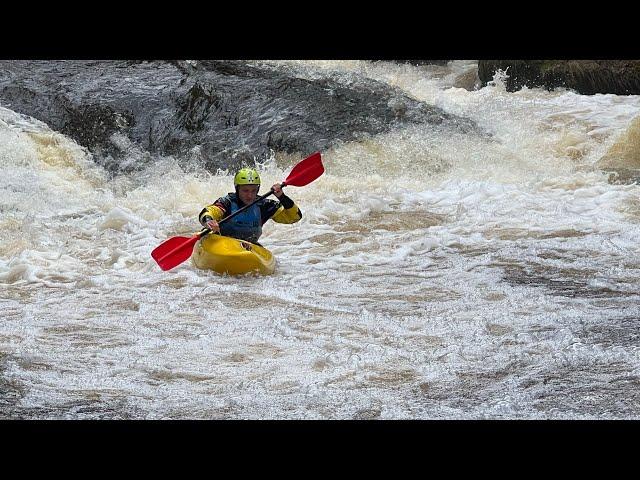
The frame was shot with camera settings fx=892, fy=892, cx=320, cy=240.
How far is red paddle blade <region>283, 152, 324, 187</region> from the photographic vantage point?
688cm

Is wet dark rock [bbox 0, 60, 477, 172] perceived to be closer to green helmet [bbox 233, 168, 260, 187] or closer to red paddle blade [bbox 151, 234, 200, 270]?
green helmet [bbox 233, 168, 260, 187]

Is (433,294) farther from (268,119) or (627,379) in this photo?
(268,119)

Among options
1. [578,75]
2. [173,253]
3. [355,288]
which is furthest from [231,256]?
[578,75]

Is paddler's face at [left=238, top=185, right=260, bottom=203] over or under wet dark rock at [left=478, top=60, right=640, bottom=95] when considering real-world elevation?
over

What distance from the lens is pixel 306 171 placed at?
22.7 ft

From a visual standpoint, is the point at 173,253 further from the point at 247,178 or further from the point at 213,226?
the point at 247,178

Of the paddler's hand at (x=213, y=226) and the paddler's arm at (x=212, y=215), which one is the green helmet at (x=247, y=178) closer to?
the paddler's arm at (x=212, y=215)

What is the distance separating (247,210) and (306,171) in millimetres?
756

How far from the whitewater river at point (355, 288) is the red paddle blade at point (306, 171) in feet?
1.95

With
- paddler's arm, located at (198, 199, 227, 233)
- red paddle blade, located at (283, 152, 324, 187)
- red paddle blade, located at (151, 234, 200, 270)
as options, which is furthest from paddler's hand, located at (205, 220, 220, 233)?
red paddle blade, located at (283, 152, 324, 187)

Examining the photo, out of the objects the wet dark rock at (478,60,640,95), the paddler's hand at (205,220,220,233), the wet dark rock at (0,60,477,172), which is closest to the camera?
the paddler's hand at (205,220,220,233)

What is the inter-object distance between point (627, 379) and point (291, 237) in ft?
13.5

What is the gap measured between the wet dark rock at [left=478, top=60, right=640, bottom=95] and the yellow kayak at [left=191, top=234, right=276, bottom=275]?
7.73 m

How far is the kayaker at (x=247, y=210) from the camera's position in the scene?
623cm
